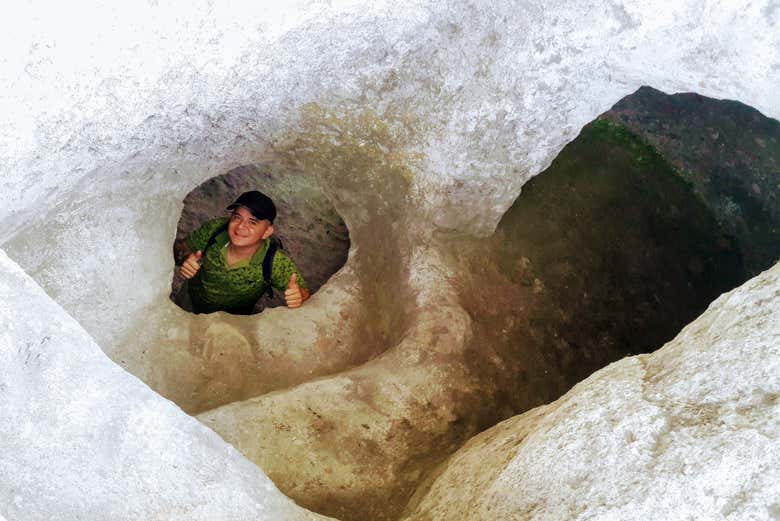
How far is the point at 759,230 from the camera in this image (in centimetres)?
341

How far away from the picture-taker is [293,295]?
Answer: 119 inches

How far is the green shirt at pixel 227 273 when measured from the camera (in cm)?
309

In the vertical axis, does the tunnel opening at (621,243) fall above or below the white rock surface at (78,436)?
below

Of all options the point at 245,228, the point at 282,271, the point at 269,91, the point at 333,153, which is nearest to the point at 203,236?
the point at 245,228

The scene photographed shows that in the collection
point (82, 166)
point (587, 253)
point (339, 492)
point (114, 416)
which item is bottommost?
point (587, 253)

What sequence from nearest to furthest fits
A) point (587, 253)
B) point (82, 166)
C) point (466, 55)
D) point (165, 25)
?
point (165, 25) → point (82, 166) → point (466, 55) → point (587, 253)

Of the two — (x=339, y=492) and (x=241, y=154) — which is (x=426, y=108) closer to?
(x=241, y=154)

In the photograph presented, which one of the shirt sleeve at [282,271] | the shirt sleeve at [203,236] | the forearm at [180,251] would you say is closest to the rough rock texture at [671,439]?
the shirt sleeve at [282,271]

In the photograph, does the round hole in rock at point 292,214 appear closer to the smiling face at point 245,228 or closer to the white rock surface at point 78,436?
the smiling face at point 245,228

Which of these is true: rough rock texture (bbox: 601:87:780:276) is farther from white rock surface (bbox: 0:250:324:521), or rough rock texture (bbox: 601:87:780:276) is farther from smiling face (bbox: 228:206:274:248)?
white rock surface (bbox: 0:250:324:521)

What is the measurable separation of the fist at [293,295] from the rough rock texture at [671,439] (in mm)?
1456

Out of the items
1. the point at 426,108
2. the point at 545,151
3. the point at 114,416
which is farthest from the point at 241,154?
the point at 114,416

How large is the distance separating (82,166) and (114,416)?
30.6 inches

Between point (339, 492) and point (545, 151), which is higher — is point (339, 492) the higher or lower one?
the lower one
